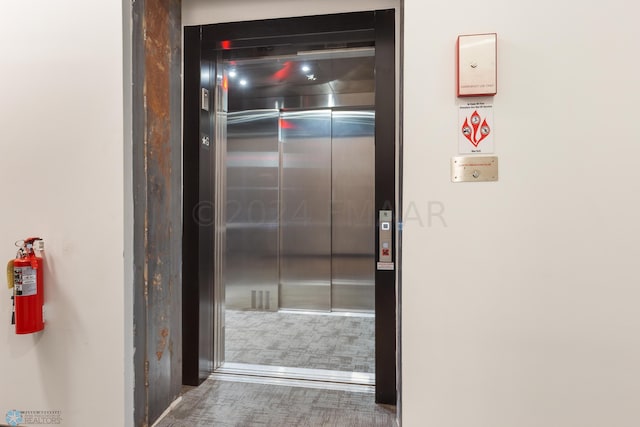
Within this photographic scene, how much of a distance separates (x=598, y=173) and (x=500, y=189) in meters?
0.39

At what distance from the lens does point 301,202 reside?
141 inches

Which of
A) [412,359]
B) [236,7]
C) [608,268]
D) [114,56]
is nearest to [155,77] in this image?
[114,56]

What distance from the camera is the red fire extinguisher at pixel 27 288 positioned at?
4.88 ft

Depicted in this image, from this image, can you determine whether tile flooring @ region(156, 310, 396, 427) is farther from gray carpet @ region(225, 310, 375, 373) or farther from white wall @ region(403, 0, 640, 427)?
white wall @ region(403, 0, 640, 427)

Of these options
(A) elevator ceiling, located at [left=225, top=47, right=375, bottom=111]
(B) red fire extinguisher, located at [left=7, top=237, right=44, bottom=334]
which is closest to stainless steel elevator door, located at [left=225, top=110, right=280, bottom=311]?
(A) elevator ceiling, located at [left=225, top=47, right=375, bottom=111]

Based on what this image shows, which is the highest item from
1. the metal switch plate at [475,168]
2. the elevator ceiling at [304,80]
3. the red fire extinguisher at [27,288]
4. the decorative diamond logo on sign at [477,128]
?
the elevator ceiling at [304,80]

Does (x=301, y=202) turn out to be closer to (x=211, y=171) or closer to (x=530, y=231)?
(x=211, y=171)

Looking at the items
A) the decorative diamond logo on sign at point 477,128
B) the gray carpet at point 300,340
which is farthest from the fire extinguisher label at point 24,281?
the decorative diamond logo on sign at point 477,128

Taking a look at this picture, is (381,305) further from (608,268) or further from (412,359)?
(608,268)

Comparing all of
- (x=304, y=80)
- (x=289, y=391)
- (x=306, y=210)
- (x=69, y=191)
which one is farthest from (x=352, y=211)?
(x=69, y=191)

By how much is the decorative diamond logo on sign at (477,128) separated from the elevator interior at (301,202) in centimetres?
210

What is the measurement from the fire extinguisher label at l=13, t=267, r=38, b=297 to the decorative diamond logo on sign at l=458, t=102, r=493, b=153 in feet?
6.92

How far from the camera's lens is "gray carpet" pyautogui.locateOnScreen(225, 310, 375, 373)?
8.01ft

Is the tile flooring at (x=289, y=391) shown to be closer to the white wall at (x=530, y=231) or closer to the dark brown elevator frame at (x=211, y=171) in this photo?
the dark brown elevator frame at (x=211, y=171)
